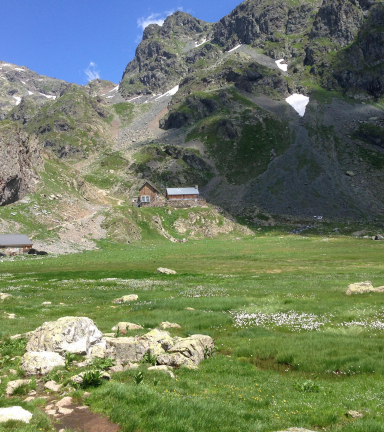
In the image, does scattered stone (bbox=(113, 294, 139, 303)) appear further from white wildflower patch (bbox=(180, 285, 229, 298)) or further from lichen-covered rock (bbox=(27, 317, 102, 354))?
Answer: lichen-covered rock (bbox=(27, 317, 102, 354))

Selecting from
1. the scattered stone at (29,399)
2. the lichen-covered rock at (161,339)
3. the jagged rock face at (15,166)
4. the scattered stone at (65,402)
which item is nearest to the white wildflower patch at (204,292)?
the lichen-covered rock at (161,339)

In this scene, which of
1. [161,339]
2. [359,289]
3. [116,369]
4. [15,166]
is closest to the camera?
[116,369]

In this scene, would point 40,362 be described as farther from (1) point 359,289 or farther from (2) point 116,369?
(1) point 359,289

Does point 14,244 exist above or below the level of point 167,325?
above

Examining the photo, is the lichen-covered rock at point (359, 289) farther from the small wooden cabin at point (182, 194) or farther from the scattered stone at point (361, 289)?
the small wooden cabin at point (182, 194)

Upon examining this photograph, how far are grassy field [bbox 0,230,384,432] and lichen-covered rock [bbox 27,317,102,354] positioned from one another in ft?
4.39

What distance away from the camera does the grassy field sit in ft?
31.9

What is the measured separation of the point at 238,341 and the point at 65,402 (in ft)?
37.5

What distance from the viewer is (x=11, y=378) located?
1201 cm

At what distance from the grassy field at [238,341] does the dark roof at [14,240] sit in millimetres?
20024

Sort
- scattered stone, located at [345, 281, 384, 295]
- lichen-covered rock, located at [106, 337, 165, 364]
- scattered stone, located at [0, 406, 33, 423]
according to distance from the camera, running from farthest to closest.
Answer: scattered stone, located at [345, 281, 384, 295] → lichen-covered rock, located at [106, 337, 165, 364] → scattered stone, located at [0, 406, 33, 423]

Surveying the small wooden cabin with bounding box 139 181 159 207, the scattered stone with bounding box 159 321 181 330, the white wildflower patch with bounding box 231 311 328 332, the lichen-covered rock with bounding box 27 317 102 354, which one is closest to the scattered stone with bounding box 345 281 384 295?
the white wildflower patch with bounding box 231 311 328 332

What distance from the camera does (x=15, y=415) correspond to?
8.78 metres

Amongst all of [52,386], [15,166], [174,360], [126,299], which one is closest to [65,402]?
[52,386]
